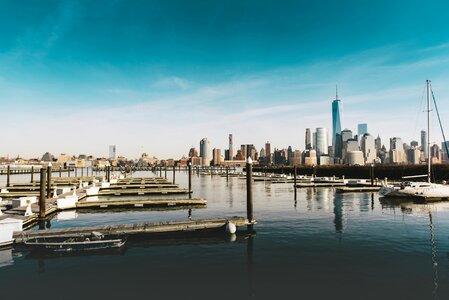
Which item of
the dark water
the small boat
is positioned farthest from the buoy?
the small boat

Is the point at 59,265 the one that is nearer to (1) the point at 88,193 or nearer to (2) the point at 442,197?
(1) the point at 88,193

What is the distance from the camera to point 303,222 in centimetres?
2845

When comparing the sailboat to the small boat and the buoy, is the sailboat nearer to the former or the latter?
the buoy

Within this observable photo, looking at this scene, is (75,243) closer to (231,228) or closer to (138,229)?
(138,229)

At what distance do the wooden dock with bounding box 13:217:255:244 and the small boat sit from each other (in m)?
0.49

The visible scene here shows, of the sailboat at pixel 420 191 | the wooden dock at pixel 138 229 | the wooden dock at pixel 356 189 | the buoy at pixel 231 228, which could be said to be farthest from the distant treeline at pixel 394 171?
the wooden dock at pixel 138 229

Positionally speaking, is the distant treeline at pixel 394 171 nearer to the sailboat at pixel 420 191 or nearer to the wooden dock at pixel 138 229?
the sailboat at pixel 420 191

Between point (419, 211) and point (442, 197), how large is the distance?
35.0 feet

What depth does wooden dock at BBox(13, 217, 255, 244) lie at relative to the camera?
2098cm

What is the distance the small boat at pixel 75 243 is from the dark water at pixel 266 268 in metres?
0.99

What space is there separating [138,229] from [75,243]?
178 inches

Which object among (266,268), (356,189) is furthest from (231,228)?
(356,189)

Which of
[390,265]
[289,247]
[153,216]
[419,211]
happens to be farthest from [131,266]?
[419,211]

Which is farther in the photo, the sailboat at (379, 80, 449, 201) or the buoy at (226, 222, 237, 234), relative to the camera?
the sailboat at (379, 80, 449, 201)
